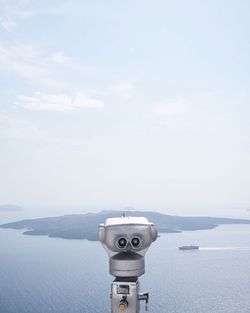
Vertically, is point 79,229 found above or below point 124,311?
below

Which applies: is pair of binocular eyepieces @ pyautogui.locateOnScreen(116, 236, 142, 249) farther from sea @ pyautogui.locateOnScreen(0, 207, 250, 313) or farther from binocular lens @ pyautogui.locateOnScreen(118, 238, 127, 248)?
Answer: sea @ pyautogui.locateOnScreen(0, 207, 250, 313)

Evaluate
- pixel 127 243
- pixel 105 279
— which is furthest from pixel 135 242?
pixel 105 279

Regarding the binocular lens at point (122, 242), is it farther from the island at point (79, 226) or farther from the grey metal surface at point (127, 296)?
the island at point (79, 226)

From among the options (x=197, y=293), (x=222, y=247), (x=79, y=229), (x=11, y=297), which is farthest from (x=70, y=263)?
(x=79, y=229)

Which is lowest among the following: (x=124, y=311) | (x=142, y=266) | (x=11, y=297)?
(x=11, y=297)

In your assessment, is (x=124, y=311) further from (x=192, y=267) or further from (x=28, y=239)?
(x=28, y=239)

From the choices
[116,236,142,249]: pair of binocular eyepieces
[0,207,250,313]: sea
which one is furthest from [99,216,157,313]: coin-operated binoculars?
[0,207,250,313]: sea

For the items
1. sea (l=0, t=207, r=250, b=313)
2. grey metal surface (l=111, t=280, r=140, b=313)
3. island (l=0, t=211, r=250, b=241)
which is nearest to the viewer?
grey metal surface (l=111, t=280, r=140, b=313)
